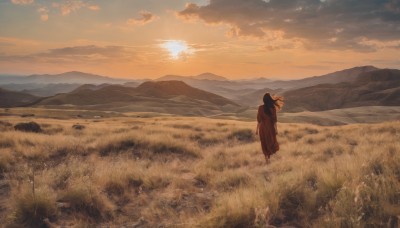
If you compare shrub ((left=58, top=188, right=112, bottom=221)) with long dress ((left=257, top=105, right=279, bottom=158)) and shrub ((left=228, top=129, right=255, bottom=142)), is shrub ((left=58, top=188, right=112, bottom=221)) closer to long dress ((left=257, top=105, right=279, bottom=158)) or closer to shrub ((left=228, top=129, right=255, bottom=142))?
long dress ((left=257, top=105, right=279, bottom=158))

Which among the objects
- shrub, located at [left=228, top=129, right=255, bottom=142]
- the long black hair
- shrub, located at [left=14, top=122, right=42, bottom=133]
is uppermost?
the long black hair

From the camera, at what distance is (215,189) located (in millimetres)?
8352


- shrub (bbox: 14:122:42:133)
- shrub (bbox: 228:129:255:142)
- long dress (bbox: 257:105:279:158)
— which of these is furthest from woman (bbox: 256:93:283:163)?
shrub (bbox: 14:122:42:133)

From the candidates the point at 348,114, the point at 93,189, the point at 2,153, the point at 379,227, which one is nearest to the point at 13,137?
the point at 2,153

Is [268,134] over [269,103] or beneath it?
beneath

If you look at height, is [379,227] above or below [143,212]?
above

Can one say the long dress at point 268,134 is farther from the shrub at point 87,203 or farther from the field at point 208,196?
the shrub at point 87,203

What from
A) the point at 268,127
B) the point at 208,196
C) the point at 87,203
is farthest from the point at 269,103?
the point at 87,203

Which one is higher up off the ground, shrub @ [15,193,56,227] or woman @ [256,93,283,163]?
woman @ [256,93,283,163]

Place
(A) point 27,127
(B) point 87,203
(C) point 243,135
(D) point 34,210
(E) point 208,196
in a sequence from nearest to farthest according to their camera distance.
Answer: (D) point 34,210, (B) point 87,203, (E) point 208,196, (A) point 27,127, (C) point 243,135

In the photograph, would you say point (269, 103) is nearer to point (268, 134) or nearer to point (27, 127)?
point (268, 134)

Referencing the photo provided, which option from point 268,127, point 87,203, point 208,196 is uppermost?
point 268,127

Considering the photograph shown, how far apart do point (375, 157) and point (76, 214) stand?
644 cm

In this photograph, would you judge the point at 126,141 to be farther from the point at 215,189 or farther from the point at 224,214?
the point at 224,214
